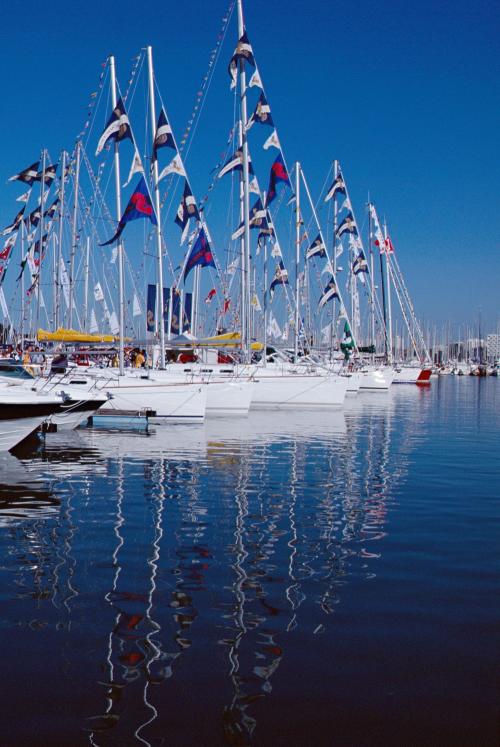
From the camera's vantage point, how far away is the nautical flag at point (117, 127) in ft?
101

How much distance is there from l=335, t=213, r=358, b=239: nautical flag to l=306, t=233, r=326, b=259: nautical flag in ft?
24.5

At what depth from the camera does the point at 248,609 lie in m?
8.22

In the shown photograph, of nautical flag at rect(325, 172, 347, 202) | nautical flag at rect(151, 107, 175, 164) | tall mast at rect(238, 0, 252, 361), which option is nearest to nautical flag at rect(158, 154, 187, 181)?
nautical flag at rect(151, 107, 175, 164)

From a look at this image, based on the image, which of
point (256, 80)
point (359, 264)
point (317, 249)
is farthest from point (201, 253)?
point (359, 264)

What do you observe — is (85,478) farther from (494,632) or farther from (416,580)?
(494,632)

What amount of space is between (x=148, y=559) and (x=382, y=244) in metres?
74.6

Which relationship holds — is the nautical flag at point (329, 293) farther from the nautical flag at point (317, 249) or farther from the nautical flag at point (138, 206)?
the nautical flag at point (138, 206)

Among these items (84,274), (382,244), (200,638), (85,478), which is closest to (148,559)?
(200,638)

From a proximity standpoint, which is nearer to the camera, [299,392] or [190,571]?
[190,571]

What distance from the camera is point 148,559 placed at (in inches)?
404

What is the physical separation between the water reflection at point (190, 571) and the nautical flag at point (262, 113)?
66.6 ft

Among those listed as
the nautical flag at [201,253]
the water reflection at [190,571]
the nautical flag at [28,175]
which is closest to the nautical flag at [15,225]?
the nautical flag at [28,175]

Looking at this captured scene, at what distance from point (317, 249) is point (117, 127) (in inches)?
783

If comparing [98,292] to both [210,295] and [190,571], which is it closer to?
[210,295]
